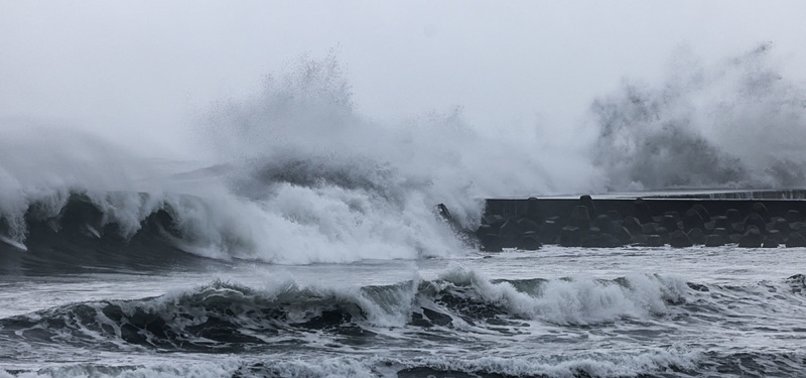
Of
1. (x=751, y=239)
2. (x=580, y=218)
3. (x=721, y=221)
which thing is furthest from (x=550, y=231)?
(x=751, y=239)

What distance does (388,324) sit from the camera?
41.5ft

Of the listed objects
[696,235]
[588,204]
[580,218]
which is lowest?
[696,235]

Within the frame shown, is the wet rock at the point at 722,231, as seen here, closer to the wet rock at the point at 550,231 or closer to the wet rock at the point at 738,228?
the wet rock at the point at 738,228

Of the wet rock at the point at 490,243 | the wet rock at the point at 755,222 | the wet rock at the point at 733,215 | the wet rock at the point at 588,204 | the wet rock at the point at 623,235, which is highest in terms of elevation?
the wet rock at the point at 588,204

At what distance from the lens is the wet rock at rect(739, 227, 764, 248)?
25.0 metres

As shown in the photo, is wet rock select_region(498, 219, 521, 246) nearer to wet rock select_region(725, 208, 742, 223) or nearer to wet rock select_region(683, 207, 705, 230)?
wet rock select_region(683, 207, 705, 230)

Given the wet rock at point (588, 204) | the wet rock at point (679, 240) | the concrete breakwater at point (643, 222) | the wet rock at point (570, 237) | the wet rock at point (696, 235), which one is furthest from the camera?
the wet rock at point (588, 204)

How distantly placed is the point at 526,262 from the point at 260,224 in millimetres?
4347

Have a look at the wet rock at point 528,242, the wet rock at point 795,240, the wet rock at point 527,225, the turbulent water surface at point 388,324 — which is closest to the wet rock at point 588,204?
the wet rock at point 527,225

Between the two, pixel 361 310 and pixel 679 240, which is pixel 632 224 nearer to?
pixel 679 240

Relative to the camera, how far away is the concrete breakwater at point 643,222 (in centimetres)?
2481

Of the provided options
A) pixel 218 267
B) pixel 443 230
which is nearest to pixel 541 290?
pixel 218 267

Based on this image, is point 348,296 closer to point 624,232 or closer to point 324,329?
point 324,329

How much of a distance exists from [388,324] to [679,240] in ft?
Result: 46.0
